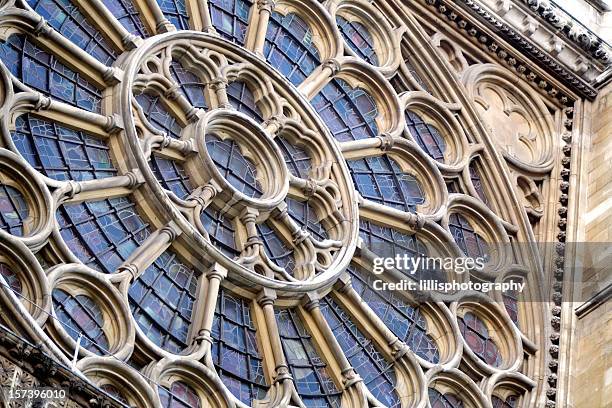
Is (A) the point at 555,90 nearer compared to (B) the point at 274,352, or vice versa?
(B) the point at 274,352

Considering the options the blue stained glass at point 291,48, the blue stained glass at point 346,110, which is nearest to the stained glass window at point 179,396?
the blue stained glass at point 346,110

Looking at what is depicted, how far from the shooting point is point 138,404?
20.2 m

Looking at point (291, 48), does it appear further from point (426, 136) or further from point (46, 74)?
point (46, 74)

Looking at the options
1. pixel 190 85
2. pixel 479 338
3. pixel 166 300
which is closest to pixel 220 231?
pixel 166 300

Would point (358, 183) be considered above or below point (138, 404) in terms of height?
above

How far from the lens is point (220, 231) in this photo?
22.4 meters

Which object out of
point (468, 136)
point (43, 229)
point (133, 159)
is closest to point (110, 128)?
point (133, 159)

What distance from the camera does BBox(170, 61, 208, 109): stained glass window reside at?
75.8 feet

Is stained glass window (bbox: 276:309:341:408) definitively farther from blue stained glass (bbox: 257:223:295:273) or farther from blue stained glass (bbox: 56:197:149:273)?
blue stained glass (bbox: 56:197:149:273)

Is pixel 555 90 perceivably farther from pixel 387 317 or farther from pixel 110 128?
pixel 110 128

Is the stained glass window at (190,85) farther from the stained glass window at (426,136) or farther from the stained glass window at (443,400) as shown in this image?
the stained glass window at (443,400)

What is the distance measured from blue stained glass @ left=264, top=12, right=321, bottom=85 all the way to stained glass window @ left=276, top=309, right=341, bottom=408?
3.12 m

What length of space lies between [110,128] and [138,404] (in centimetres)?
313

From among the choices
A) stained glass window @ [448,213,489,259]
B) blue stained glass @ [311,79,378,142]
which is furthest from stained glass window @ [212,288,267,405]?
stained glass window @ [448,213,489,259]
